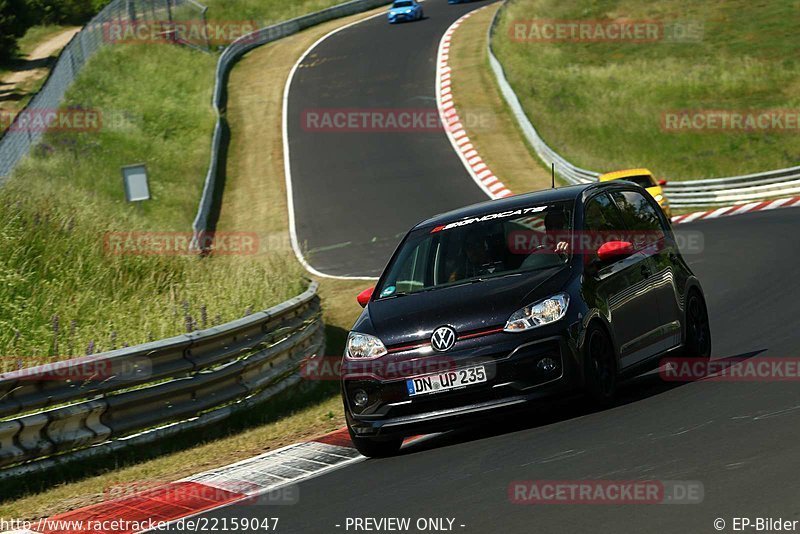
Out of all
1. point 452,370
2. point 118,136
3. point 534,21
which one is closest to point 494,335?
point 452,370

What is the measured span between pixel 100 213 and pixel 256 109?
27.3 meters

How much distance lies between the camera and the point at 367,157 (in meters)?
37.7

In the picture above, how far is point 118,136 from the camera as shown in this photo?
127ft

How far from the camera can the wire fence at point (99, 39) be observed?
31.0 m

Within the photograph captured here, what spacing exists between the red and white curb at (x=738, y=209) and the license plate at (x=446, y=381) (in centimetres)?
2180

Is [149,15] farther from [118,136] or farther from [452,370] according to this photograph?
[452,370]

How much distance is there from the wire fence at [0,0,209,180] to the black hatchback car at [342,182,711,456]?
19.7 meters

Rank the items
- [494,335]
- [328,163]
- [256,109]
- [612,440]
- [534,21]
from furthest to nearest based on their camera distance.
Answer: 1. [534,21]
2. [256,109]
3. [328,163]
4. [494,335]
5. [612,440]

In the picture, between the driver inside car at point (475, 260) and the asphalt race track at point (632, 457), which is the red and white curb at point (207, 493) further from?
the driver inside car at point (475, 260)

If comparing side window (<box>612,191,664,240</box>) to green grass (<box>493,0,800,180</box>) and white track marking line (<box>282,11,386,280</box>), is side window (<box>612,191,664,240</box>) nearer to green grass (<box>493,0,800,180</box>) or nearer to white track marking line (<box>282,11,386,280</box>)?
white track marking line (<box>282,11,386,280</box>)

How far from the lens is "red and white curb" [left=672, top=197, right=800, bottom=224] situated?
95.7 ft

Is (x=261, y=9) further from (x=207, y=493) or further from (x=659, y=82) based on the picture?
(x=207, y=493)

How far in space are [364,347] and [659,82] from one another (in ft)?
134

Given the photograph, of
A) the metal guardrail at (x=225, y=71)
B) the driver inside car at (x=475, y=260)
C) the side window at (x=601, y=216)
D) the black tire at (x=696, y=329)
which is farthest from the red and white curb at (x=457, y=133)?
the driver inside car at (x=475, y=260)
